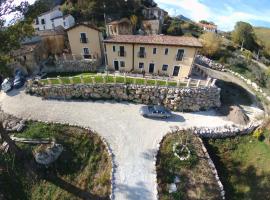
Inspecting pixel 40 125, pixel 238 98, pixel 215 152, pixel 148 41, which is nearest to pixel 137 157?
pixel 215 152

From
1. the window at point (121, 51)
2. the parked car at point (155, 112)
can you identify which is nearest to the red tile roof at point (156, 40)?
the window at point (121, 51)

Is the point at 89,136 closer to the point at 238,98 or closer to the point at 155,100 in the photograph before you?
the point at 155,100

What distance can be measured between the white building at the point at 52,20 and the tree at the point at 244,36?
4279cm

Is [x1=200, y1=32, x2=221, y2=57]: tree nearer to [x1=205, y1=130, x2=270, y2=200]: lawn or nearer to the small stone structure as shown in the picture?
the small stone structure

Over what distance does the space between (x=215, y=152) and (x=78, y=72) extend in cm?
2235

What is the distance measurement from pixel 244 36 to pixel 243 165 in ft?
151

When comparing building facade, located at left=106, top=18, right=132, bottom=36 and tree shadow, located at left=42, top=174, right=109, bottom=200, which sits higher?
building facade, located at left=106, top=18, right=132, bottom=36

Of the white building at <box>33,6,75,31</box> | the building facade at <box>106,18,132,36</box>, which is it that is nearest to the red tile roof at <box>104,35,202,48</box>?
the building facade at <box>106,18,132,36</box>

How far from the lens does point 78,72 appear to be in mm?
33562

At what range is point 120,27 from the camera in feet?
133

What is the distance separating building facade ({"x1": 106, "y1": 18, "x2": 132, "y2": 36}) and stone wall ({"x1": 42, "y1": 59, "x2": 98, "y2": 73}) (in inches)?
429

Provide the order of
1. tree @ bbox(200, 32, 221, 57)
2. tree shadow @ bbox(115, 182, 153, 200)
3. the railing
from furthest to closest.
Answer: tree @ bbox(200, 32, 221, 57), the railing, tree shadow @ bbox(115, 182, 153, 200)

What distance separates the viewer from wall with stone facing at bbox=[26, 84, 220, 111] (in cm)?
2797

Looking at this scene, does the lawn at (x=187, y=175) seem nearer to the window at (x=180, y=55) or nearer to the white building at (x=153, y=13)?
the window at (x=180, y=55)
